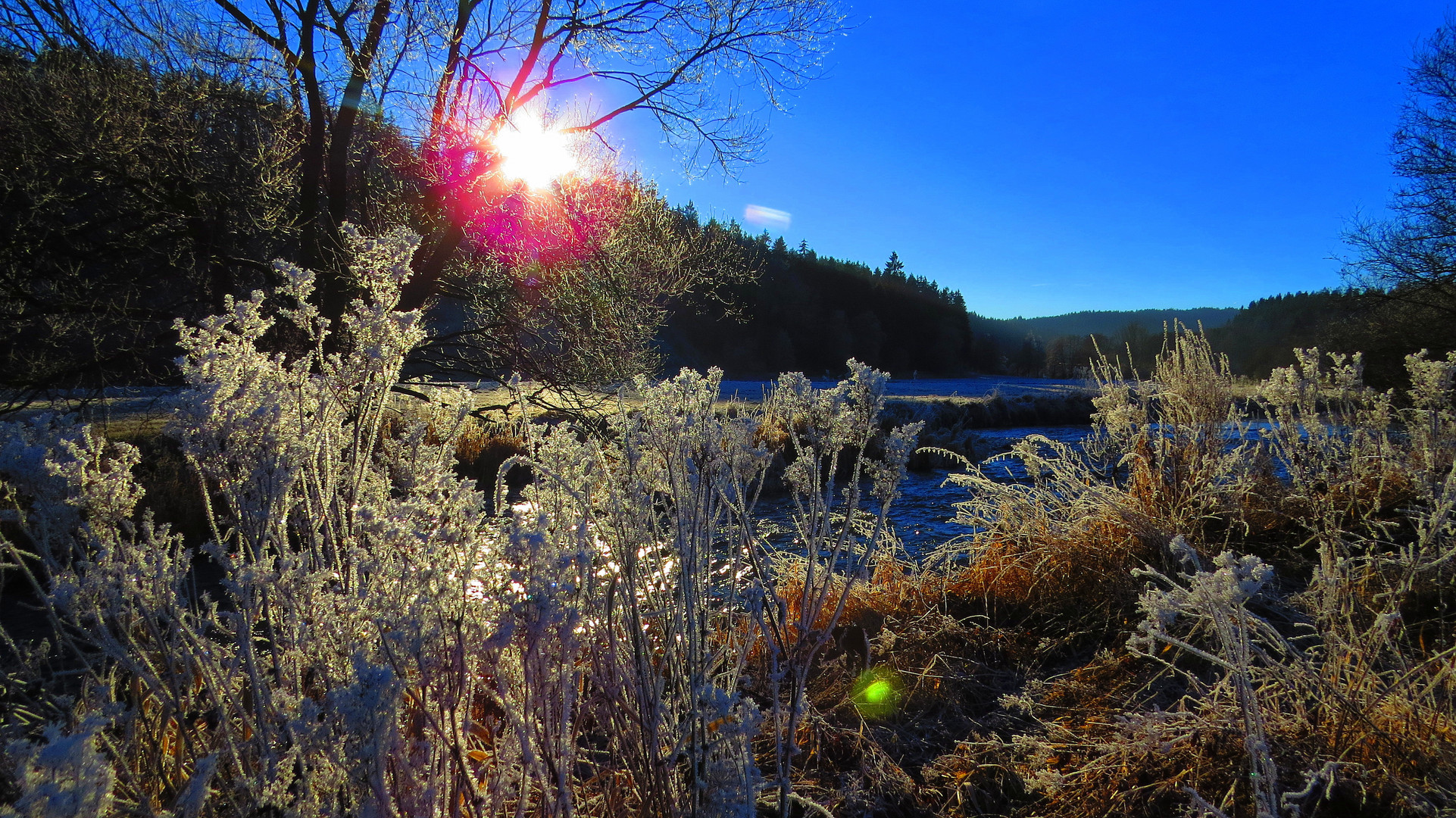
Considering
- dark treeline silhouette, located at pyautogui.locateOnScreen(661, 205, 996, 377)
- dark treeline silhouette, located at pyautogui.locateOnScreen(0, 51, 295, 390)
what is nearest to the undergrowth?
dark treeline silhouette, located at pyautogui.locateOnScreen(0, 51, 295, 390)

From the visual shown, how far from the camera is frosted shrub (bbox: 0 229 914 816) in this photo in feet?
3.58

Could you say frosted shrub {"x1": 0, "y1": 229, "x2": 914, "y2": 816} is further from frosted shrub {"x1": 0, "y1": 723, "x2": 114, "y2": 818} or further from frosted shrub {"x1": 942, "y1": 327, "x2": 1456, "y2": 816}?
frosted shrub {"x1": 942, "y1": 327, "x2": 1456, "y2": 816}

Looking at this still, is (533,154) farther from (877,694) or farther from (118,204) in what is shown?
(877,694)

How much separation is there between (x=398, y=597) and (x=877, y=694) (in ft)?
7.45

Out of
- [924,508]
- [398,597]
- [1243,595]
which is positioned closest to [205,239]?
[398,597]

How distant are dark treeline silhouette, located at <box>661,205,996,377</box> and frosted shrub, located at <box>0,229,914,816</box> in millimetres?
27523

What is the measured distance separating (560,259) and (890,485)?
22.5ft

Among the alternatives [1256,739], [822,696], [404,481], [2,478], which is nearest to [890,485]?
[1256,739]

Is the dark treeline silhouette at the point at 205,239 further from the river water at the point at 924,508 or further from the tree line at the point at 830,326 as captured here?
the tree line at the point at 830,326

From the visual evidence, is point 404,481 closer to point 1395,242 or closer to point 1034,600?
point 1034,600

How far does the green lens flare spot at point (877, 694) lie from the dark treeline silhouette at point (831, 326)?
1043 inches

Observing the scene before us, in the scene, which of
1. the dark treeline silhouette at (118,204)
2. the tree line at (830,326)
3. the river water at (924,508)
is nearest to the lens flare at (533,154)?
the dark treeline silhouette at (118,204)

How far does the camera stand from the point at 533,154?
24.9ft

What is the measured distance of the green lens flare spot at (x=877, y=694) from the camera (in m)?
2.73
